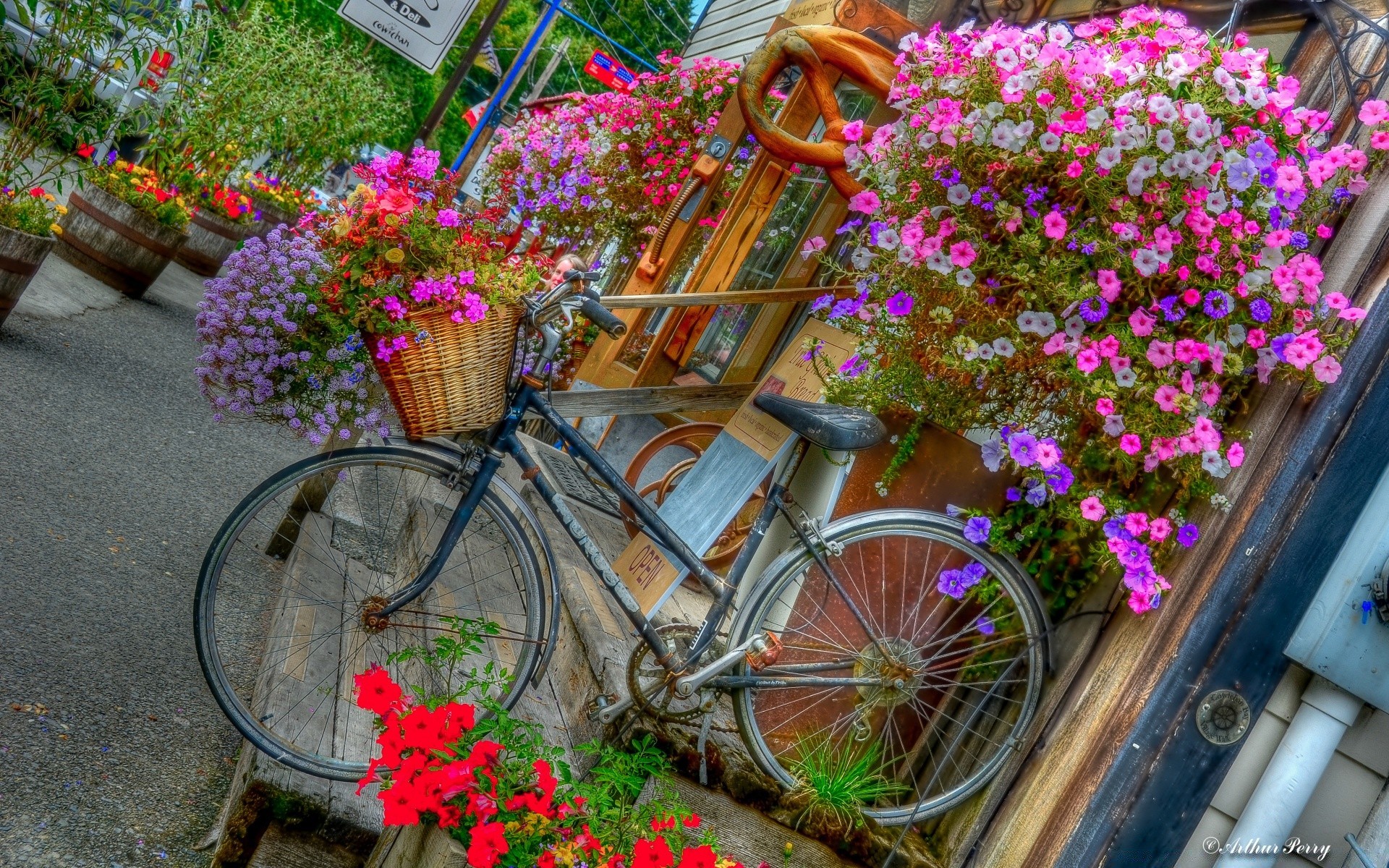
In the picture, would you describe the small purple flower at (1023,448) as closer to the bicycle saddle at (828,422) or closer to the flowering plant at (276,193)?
the bicycle saddle at (828,422)

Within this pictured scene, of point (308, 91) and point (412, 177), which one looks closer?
point (412, 177)

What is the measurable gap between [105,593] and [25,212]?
2.89 metres

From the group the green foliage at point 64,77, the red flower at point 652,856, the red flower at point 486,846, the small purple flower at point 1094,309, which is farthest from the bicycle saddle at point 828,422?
the green foliage at point 64,77

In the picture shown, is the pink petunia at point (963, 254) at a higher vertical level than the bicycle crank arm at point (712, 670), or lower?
higher

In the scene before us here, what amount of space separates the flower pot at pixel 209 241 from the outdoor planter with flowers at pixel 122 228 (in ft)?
4.08

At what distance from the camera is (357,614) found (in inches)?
122

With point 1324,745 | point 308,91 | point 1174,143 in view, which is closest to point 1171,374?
point 1174,143

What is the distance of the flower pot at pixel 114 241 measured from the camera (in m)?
7.82

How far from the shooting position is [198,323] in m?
3.06

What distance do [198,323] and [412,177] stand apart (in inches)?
28.6

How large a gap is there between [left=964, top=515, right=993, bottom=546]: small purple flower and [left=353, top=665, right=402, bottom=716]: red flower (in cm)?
160

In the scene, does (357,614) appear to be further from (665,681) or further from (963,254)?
(963,254)

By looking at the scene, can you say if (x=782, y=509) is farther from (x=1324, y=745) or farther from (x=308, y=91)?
(x=308, y=91)

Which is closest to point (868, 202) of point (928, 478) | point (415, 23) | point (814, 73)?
point (928, 478)
